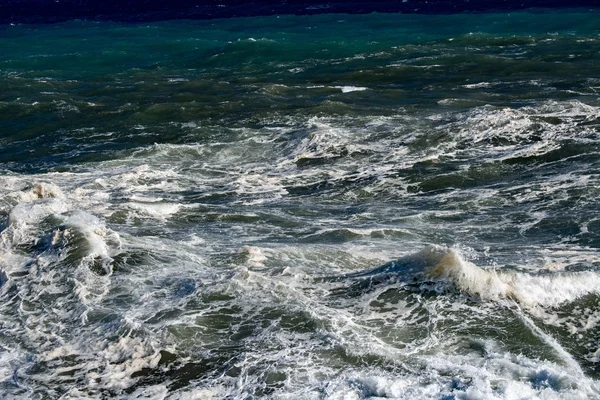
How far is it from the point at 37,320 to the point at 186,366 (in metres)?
1.94

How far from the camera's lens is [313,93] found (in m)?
23.0

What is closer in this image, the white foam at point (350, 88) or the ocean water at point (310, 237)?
the ocean water at point (310, 237)

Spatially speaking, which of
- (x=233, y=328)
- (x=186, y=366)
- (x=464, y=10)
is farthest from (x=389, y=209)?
(x=464, y=10)

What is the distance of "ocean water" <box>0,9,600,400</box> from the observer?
7031mm

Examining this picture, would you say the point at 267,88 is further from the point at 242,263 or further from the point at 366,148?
the point at 242,263

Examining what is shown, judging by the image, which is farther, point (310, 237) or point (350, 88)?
point (350, 88)

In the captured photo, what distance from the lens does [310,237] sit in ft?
36.0

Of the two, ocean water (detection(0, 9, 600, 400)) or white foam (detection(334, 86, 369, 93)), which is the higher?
ocean water (detection(0, 9, 600, 400))

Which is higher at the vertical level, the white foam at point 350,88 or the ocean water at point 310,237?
the ocean water at point 310,237

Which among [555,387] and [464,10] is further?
[464,10]

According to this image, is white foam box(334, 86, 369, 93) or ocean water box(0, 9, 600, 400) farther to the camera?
white foam box(334, 86, 369, 93)

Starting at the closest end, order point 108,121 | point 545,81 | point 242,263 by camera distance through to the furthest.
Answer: point 242,263, point 108,121, point 545,81

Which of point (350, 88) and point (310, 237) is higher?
point (310, 237)

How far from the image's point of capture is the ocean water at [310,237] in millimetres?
7031
